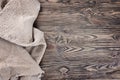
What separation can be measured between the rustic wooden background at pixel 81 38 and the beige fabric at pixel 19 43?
0.07 metres

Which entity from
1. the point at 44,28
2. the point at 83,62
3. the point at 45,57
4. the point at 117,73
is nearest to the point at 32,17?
the point at 44,28

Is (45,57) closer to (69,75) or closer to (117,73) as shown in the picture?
(69,75)

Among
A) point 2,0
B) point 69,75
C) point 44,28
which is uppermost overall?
point 2,0

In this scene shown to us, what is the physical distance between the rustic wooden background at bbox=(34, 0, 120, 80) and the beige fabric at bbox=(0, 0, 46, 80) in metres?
0.07

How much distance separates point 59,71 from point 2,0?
479 mm

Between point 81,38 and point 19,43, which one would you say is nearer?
point 19,43

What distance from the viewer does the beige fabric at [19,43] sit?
96 cm

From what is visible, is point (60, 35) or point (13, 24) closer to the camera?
point (13, 24)

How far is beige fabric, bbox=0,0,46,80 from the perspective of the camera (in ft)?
3.14

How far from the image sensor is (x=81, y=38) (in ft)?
3.73

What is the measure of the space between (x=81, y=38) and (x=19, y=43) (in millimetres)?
343

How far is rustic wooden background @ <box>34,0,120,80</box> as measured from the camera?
1056 mm

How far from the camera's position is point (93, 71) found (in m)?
1.06

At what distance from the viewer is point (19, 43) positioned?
1.01 metres
